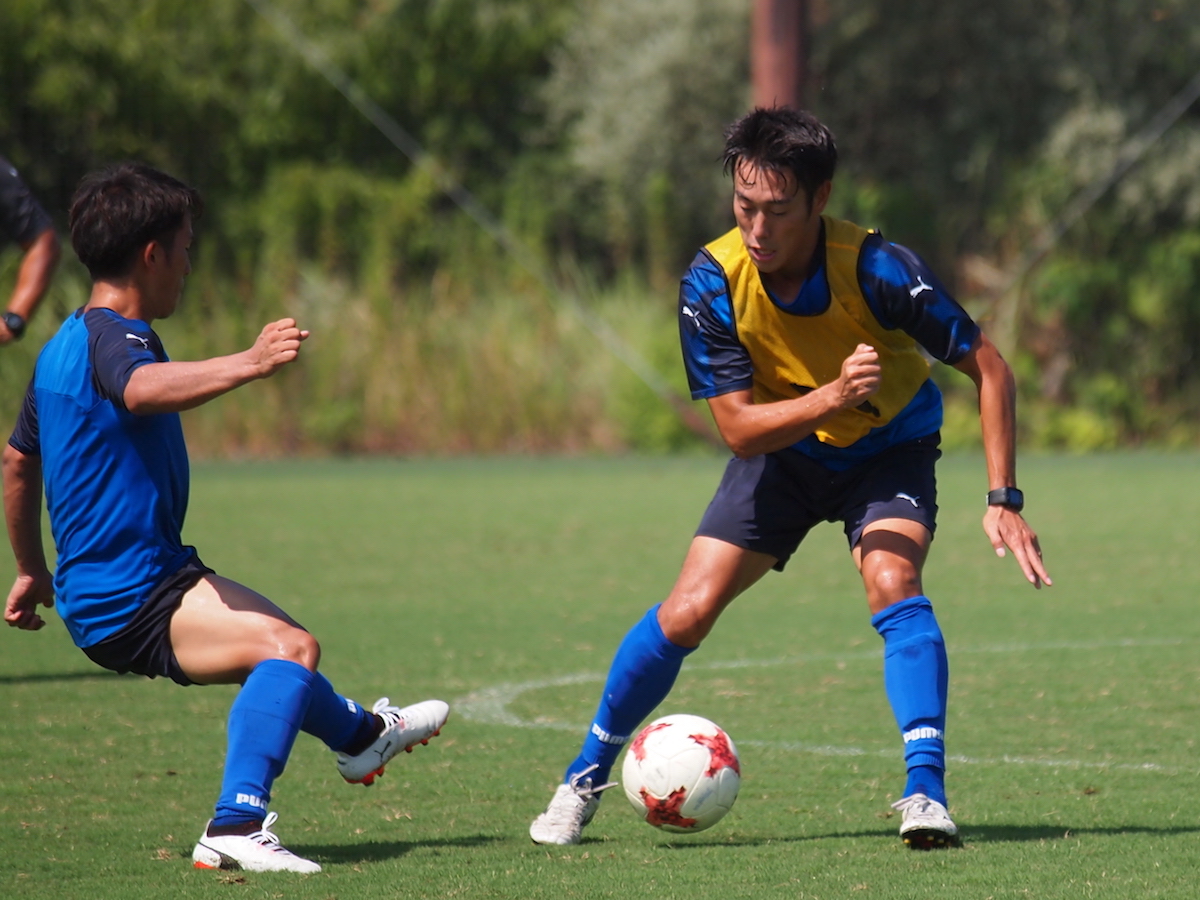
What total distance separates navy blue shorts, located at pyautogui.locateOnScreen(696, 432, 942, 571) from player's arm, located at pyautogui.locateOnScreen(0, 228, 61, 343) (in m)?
3.92

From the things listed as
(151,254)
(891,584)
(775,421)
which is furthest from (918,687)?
(151,254)

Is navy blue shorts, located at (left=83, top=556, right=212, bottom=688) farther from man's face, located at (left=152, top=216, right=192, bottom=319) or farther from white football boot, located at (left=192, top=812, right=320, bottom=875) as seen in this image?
man's face, located at (left=152, top=216, right=192, bottom=319)

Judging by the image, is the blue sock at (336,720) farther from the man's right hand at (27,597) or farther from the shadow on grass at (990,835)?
the man's right hand at (27,597)

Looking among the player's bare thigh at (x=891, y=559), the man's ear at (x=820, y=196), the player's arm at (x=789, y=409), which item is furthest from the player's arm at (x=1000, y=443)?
the man's ear at (x=820, y=196)

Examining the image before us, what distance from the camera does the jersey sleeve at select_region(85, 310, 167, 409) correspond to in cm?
377

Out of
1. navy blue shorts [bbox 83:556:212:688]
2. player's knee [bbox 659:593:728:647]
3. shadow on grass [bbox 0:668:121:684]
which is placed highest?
shadow on grass [bbox 0:668:121:684]

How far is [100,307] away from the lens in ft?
13.2

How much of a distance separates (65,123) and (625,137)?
7047 millimetres

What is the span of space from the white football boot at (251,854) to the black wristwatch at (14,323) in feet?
12.1

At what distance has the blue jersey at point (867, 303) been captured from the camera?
422cm

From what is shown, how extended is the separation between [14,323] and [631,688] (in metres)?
3.78

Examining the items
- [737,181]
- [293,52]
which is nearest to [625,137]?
[293,52]

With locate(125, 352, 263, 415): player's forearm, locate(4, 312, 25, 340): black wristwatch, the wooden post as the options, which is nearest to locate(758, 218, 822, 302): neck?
locate(125, 352, 263, 415): player's forearm

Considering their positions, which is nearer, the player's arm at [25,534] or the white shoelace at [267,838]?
the white shoelace at [267,838]
